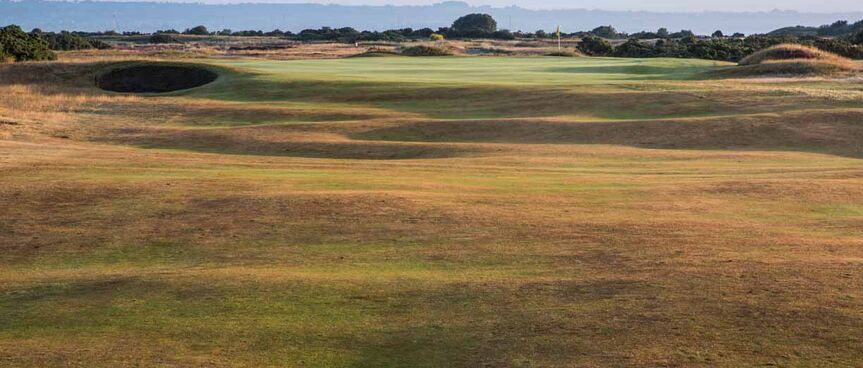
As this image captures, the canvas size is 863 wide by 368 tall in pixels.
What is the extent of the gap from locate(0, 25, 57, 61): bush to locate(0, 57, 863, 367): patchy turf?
1026 inches

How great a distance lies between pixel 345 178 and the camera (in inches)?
806

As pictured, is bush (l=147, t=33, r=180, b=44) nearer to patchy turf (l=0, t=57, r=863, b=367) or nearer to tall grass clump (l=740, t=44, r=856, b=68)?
tall grass clump (l=740, t=44, r=856, b=68)

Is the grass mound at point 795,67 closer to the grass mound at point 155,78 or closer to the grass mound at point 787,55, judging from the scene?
the grass mound at point 787,55

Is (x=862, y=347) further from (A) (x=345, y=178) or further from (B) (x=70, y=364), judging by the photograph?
(A) (x=345, y=178)

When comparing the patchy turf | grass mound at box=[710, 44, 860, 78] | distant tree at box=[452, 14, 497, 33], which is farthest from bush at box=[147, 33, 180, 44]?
the patchy turf

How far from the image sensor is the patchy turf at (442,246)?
33.3 feet

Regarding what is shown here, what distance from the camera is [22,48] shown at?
183ft

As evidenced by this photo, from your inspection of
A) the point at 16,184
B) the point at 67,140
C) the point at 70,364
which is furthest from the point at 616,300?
the point at 67,140

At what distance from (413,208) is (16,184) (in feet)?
24.4

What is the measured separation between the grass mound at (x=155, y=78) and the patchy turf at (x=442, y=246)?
17153 millimetres

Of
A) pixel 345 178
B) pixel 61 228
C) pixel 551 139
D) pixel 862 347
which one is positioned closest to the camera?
pixel 862 347

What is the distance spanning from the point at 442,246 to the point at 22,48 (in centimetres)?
4771

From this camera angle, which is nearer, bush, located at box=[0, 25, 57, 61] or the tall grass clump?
the tall grass clump

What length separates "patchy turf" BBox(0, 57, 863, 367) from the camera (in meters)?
10.1
